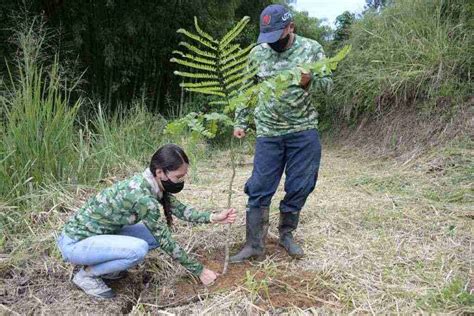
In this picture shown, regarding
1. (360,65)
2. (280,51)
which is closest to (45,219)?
(280,51)

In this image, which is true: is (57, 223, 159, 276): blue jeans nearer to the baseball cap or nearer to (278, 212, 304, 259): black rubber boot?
(278, 212, 304, 259): black rubber boot

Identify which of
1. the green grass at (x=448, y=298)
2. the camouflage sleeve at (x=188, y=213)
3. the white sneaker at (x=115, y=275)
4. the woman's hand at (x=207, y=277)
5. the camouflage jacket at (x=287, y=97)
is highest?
the camouflage jacket at (x=287, y=97)

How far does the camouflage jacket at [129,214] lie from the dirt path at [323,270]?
0.29 m

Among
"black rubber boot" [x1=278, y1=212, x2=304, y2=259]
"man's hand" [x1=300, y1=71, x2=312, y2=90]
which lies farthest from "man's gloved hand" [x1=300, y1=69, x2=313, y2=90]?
"black rubber boot" [x1=278, y1=212, x2=304, y2=259]

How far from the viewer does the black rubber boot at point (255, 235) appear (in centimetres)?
292

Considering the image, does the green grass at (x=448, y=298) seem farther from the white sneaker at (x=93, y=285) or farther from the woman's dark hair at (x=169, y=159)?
the white sneaker at (x=93, y=285)

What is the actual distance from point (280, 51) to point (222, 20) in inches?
220

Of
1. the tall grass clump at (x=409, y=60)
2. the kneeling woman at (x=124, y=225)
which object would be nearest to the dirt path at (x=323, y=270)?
the kneeling woman at (x=124, y=225)

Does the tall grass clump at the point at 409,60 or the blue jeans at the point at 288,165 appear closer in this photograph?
the blue jeans at the point at 288,165

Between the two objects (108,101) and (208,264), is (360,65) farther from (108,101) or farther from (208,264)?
(208,264)

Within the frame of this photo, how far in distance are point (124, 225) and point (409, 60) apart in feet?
16.9

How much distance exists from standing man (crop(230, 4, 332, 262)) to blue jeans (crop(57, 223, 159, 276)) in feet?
2.06

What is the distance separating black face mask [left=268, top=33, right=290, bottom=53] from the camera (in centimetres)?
276

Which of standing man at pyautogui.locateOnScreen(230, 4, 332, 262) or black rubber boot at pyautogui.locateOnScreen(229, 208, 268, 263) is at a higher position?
standing man at pyautogui.locateOnScreen(230, 4, 332, 262)
